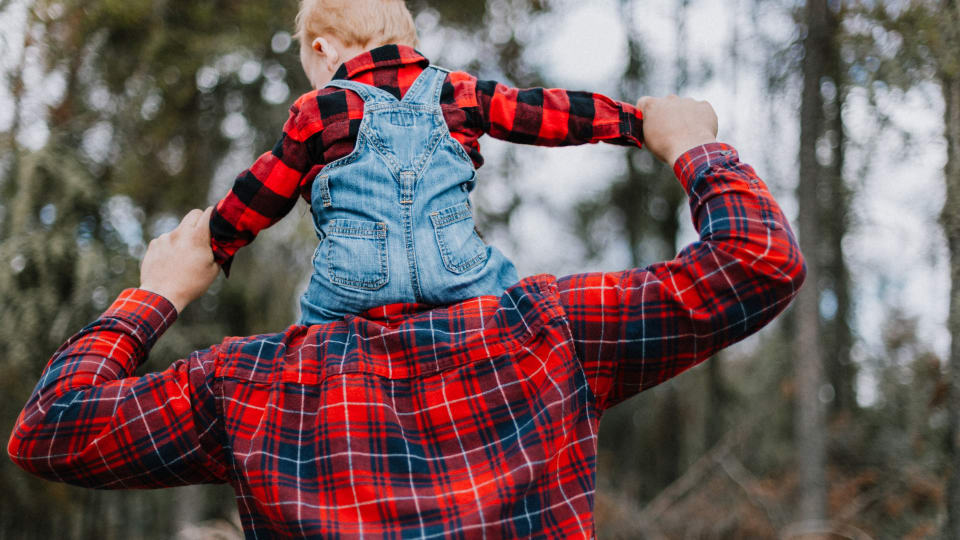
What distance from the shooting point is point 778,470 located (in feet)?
19.0

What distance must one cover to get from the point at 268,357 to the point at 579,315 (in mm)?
453

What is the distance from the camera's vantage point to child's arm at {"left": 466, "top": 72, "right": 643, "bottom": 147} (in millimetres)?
1252

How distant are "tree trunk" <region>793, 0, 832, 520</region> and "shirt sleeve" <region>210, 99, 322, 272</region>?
9.91 ft

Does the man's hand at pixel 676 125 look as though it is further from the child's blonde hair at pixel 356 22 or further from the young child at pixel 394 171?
the child's blonde hair at pixel 356 22

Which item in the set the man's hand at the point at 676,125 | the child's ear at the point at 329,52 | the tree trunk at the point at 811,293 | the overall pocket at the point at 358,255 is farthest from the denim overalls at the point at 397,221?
the tree trunk at the point at 811,293

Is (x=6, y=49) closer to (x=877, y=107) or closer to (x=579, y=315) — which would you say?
(x=579, y=315)

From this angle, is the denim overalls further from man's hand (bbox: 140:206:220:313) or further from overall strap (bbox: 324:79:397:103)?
man's hand (bbox: 140:206:220:313)

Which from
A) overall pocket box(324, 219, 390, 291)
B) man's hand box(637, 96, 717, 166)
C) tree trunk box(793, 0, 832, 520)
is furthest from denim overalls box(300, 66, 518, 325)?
tree trunk box(793, 0, 832, 520)

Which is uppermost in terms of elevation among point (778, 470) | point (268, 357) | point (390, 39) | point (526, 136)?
point (390, 39)

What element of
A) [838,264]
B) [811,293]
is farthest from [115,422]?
[838,264]

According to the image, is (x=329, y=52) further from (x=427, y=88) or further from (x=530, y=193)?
(x=530, y=193)

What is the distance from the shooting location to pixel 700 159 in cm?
109

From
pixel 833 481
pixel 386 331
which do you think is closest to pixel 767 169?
pixel 833 481

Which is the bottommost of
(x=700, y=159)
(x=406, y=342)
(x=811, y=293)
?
(x=811, y=293)
